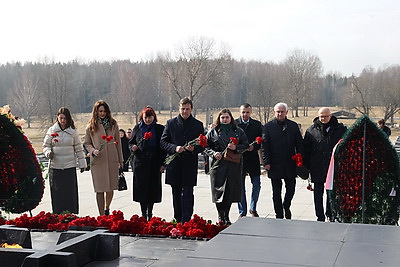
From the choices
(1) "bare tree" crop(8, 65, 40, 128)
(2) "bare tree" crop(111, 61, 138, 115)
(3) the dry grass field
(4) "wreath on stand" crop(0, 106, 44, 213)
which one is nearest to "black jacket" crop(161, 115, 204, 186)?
(4) "wreath on stand" crop(0, 106, 44, 213)

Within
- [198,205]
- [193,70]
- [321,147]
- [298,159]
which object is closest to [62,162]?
[198,205]

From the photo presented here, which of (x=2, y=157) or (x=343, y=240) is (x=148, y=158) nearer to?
(x=2, y=157)

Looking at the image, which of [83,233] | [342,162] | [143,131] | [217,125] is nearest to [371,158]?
[342,162]

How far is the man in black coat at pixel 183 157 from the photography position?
7625 millimetres

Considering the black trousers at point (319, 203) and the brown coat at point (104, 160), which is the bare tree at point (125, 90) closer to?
the brown coat at point (104, 160)

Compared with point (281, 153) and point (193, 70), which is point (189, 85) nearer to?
point (193, 70)

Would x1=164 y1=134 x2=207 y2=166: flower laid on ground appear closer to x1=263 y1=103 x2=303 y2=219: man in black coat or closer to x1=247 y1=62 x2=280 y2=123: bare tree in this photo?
x1=263 y1=103 x2=303 y2=219: man in black coat

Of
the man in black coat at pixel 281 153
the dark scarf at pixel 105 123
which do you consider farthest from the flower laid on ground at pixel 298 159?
the dark scarf at pixel 105 123

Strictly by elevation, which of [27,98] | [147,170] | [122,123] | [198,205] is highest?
[27,98]

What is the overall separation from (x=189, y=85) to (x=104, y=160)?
49.3 m

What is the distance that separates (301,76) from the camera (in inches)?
2675

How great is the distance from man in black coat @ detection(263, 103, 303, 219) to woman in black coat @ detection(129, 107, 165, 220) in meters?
1.52

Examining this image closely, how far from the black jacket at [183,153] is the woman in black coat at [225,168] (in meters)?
0.25

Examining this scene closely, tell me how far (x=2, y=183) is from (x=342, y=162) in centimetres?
461
